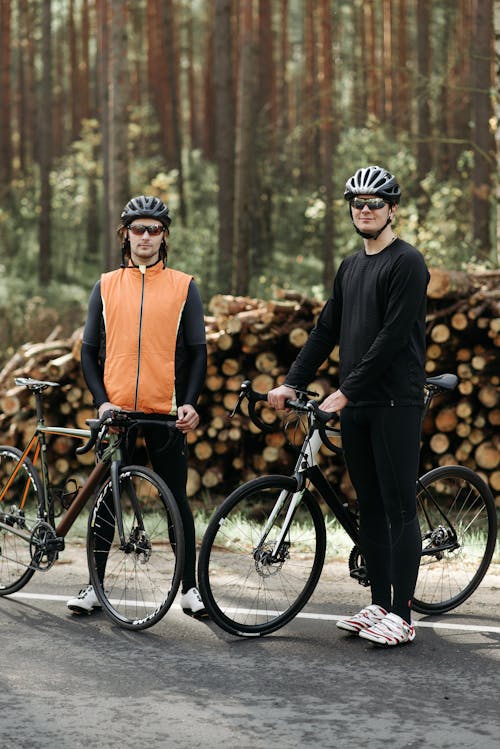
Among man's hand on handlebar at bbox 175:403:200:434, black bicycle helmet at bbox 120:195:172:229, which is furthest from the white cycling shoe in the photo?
black bicycle helmet at bbox 120:195:172:229

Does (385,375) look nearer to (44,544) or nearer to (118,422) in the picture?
(118,422)

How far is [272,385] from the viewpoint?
9.51 metres

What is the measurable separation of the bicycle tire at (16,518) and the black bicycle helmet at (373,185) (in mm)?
2454

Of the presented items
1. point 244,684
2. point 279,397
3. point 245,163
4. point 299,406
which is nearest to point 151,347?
point 279,397

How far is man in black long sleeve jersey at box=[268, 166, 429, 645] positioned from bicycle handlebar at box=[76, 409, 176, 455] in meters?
0.97

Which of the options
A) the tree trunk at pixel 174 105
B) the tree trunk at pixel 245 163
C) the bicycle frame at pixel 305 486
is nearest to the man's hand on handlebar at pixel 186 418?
the bicycle frame at pixel 305 486

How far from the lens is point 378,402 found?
556 cm

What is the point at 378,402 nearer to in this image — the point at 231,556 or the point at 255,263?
the point at 231,556

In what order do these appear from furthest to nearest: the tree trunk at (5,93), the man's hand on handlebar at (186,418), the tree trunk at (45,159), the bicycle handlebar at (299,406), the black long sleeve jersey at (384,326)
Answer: the tree trunk at (5,93) → the tree trunk at (45,159) → the man's hand on handlebar at (186,418) → the bicycle handlebar at (299,406) → the black long sleeve jersey at (384,326)

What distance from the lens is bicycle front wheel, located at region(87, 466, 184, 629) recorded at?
19.2 ft

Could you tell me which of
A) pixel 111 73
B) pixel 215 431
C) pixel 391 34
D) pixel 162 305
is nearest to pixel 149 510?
pixel 162 305

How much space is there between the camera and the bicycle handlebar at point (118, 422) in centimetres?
593

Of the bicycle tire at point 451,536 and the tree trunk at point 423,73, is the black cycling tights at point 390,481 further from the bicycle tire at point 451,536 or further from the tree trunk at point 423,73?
the tree trunk at point 423,73

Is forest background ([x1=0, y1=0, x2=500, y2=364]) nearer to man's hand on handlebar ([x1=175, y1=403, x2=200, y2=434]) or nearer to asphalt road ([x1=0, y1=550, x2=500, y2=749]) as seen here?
man's hand on handlebar ([x1=175, y1=403, x2=200, y2=434])
